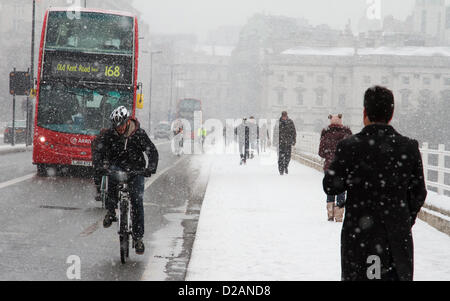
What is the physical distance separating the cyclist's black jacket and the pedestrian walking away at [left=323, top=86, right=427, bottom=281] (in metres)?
3.76

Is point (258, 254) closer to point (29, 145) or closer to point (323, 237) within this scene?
point (323, 237)

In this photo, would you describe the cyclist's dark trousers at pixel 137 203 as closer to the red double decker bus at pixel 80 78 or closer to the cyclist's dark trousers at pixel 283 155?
the red double decker bus at pixel 80 78

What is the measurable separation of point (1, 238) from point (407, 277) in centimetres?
626

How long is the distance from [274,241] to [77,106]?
1059cm

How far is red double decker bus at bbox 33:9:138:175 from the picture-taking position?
17812mm

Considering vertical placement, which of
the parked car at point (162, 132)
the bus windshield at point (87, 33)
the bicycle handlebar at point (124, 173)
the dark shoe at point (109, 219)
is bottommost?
the parked car at point (162, 132)

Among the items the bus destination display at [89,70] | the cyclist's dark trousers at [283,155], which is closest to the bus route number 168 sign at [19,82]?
the cyclist's dark trousers at [283,155]

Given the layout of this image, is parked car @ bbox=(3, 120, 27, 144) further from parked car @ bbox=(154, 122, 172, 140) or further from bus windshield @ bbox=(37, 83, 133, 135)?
bus windshield @ bbox=(37, 83, 133, 135)

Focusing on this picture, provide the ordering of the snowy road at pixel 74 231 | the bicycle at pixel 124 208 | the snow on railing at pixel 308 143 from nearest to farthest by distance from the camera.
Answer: the snowy road at pixel 74 231, the bicycle at pixel 124 208, the snow on railing at pixel 308 143

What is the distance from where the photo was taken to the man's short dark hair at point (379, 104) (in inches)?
159

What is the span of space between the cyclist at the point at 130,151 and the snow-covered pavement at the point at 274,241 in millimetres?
884

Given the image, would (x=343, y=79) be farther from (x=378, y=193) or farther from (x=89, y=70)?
(x=378, y=193)

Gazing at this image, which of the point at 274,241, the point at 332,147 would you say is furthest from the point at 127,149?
the point at 332,147

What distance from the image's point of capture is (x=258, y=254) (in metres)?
8.13
